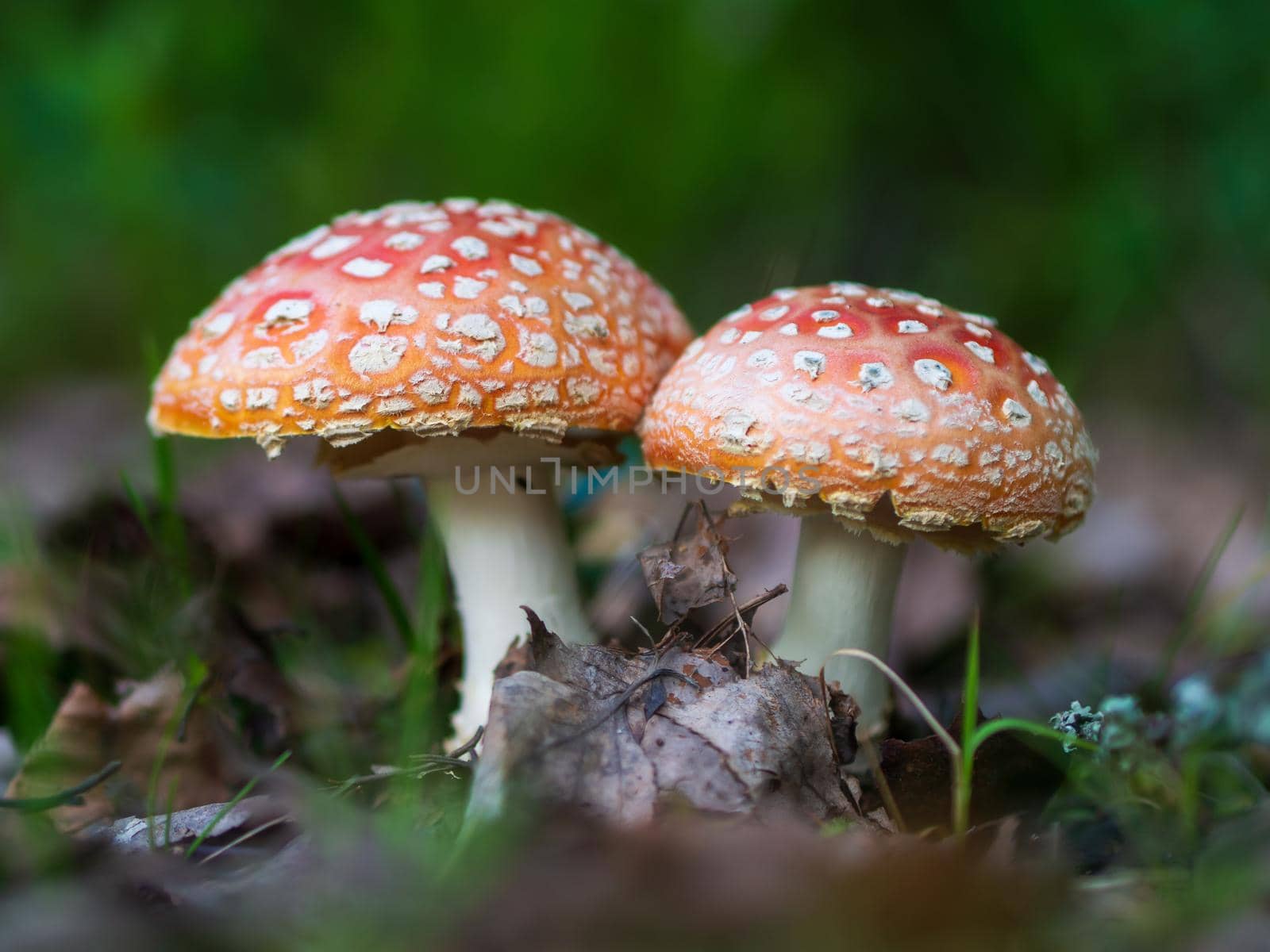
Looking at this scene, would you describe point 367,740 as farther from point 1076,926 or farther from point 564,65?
point 564,65

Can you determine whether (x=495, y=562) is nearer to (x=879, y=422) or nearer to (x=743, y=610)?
(x=743, y=610)

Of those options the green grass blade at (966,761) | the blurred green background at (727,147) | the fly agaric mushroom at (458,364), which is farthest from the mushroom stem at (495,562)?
the blurred green background at (727,147)

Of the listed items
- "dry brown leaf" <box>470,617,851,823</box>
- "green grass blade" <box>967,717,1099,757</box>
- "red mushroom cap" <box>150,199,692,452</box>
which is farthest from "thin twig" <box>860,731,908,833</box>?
"red mushroom cap" <box>150,199,692,452</box>

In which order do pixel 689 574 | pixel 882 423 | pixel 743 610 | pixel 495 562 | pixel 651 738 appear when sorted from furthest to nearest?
pixel 495 562
pixel 689 574
pixel 743 610
pixel 882 423
pixel 651 738

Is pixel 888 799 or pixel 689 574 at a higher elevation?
pixel 689 574

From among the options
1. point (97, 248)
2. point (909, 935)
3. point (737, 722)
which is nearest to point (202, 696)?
point (737, 722)

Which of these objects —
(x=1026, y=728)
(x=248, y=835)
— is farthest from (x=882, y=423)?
(x=248, y=835)

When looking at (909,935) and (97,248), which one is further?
(97,248)
